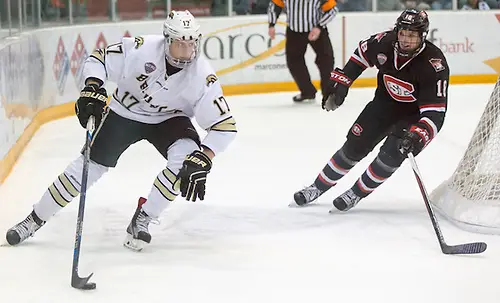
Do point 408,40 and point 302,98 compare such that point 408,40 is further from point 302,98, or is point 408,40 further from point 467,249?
point 302,98

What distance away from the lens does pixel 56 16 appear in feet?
25.0

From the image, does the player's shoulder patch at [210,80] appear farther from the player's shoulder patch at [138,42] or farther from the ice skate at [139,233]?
the ice skate at [139,233]

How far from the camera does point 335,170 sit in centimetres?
436

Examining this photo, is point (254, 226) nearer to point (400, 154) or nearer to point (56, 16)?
point (400, 154)

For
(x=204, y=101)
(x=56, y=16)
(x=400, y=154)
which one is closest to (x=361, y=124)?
(x=400, y=154)

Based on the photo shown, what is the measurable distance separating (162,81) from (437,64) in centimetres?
117

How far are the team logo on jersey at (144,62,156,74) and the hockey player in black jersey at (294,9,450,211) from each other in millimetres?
1024

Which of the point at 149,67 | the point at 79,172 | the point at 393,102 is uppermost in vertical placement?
the point at 149,67

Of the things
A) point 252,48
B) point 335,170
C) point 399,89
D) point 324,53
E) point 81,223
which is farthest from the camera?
point 252,48

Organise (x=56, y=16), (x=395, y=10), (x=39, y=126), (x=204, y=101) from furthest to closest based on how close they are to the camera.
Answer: (x=395, y=10)
(x=56, y=16)
(x=39, y=126)
(x=204, y=101)

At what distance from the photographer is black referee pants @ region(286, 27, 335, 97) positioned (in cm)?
821

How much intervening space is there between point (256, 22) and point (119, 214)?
16.6 feet

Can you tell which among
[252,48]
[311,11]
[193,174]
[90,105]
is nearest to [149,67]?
[90,105]

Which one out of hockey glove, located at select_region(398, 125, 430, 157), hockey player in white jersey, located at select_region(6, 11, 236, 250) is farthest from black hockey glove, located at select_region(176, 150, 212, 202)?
hockey glove, located at select_region(398, 125, 430, 157)
